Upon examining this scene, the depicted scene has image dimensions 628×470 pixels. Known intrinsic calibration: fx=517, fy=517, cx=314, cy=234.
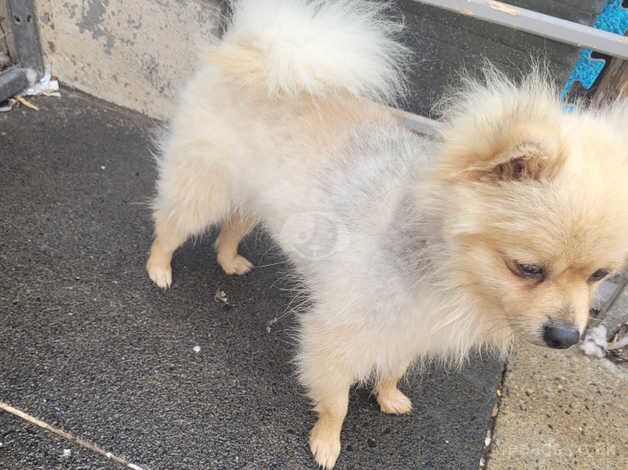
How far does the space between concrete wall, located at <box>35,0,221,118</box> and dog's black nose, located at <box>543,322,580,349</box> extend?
315cm

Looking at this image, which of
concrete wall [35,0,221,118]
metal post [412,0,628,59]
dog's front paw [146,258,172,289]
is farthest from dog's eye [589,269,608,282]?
concrete wall [35,0,221,118]

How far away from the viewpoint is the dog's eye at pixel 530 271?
5.19ft

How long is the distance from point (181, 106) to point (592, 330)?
2.77m

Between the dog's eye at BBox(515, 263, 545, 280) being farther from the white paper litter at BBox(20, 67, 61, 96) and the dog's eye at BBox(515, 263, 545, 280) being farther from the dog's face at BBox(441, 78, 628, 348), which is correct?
the white paper litter at BBox(20, 67, 61, 96)

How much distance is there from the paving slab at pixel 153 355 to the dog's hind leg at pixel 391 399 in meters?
0.05

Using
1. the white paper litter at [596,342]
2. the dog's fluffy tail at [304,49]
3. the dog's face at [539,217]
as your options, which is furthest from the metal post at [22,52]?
the white paper litter at [596,342]

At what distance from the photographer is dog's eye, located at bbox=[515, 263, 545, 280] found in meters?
1.58

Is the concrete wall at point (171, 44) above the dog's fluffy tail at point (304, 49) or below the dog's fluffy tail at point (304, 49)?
below

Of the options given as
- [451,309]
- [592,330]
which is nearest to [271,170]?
[451,309]

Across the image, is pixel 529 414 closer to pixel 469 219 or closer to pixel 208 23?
pixel 469 219

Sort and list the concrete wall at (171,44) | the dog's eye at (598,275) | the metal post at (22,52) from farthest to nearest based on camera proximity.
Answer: the metal post at (22,52) → the concrete wall at (171,44) → the dog's eye at (598,275)

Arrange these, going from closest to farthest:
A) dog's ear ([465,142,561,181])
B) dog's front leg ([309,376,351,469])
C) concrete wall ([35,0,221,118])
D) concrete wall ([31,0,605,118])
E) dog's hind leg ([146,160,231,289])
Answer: dog's ear ([465,142,561,181]) < dog's front leg ([309,376,351,469]) < dog's hind leg ([146,160,231,289]) < concrete wall ([31,0,605,118]) < concrete wall ([35,0,221,118])

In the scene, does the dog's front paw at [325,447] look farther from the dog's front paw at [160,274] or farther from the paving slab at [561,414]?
the dog's front paw at [160,274]

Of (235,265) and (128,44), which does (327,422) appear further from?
(128,44)
